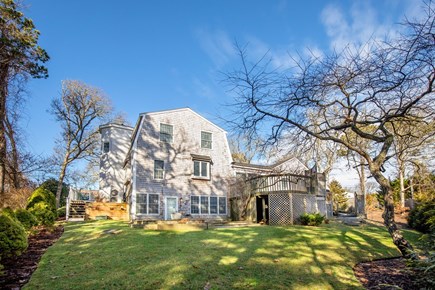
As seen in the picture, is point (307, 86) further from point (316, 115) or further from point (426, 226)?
point (426, 226)

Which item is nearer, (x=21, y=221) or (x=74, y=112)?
(x=21, y=221)

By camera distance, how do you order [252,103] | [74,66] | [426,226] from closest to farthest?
1. [252,103]
2. [426,226]
3. [74,66]

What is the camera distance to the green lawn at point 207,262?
15.2 feet

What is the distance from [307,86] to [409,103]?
2.30 metres

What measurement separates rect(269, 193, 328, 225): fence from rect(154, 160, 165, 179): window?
25.5ft

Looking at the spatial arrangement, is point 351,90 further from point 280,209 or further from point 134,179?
point 134,179

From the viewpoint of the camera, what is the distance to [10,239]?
5.73 meters

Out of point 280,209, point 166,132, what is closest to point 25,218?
point 166,132

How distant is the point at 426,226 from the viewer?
438 inches

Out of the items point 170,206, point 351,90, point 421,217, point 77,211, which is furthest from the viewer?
point 77,211

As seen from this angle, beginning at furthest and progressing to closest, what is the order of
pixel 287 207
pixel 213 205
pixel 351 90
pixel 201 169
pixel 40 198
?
1. pixel 201 169
2. pixel 213 205
3. pixel 287 207
4. pixel 40 198
5. pixel 351 90

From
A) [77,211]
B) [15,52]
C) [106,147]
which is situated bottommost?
[77,211]

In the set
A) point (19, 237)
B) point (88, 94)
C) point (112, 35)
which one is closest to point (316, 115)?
point (19, 237)

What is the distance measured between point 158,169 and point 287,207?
900 cm
